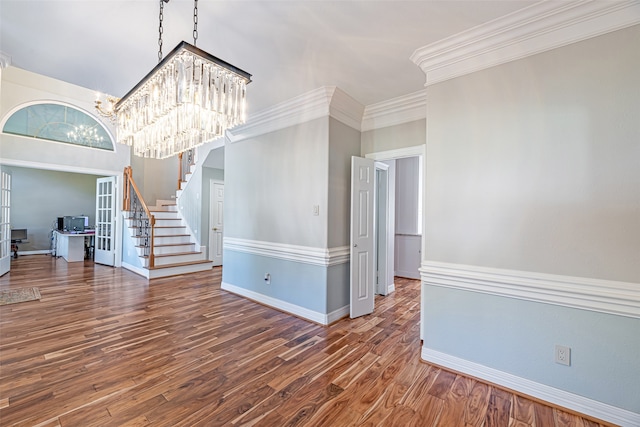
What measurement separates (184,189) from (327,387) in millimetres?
6474

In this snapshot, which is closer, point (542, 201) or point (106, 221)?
point (542, 201)

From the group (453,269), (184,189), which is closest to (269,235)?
(453,269)

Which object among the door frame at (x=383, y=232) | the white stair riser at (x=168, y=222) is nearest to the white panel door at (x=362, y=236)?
the door frame at (x=383, y=232)

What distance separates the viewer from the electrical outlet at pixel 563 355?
75.4 inches

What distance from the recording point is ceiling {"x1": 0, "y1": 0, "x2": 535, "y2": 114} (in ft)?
6.42

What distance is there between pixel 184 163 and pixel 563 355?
8.44 m

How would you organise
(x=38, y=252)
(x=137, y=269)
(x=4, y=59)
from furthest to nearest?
1. (x=38, y=252)
2. (x=137, y=269)
3. (x=4, y=59)

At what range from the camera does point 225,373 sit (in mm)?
2299

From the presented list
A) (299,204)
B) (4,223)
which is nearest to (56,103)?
(4,223)

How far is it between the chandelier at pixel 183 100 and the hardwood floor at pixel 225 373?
196 cm

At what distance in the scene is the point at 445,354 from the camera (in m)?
2.43

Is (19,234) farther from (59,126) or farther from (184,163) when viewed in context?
(184,163)

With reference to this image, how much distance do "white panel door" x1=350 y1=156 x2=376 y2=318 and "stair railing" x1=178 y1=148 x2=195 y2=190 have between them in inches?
199

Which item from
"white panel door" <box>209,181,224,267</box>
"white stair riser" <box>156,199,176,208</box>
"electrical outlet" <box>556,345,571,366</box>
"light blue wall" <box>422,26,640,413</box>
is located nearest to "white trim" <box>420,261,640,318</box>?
"light blue wall" <box>422,26,640,413</box>
